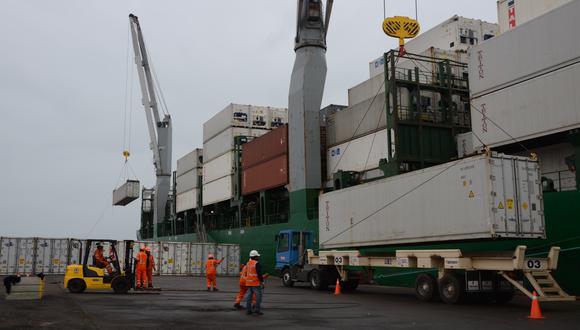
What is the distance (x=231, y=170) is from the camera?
124 feet

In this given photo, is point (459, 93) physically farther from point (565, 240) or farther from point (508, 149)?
point (565, 240)

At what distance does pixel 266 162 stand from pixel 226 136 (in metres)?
6.63

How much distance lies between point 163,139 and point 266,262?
1967cm

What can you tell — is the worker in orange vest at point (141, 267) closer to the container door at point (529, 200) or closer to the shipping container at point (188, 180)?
→ the container door at point (529, 200)

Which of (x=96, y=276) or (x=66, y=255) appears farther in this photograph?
(x=66, y=255)

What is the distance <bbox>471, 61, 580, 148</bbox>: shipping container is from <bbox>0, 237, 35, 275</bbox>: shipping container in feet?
80.0

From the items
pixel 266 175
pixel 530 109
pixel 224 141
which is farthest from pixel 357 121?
pixel 224 141

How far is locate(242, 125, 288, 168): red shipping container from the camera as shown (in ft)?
102

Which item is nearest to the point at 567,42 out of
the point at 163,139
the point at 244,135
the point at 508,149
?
the point at 508,149

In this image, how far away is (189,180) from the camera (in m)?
47.2

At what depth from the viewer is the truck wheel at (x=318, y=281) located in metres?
20.0

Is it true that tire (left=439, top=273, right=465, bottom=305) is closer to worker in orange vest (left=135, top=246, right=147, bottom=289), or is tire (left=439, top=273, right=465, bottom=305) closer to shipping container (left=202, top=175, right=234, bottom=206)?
worker in orange vest (left=135, top=246, right=147, bottom=289)

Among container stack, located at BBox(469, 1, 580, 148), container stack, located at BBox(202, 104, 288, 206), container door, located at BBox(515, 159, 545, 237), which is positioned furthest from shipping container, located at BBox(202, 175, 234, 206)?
container door, located at BBox(515, 159, 545, 237)

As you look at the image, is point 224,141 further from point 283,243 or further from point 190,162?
point 283,243
